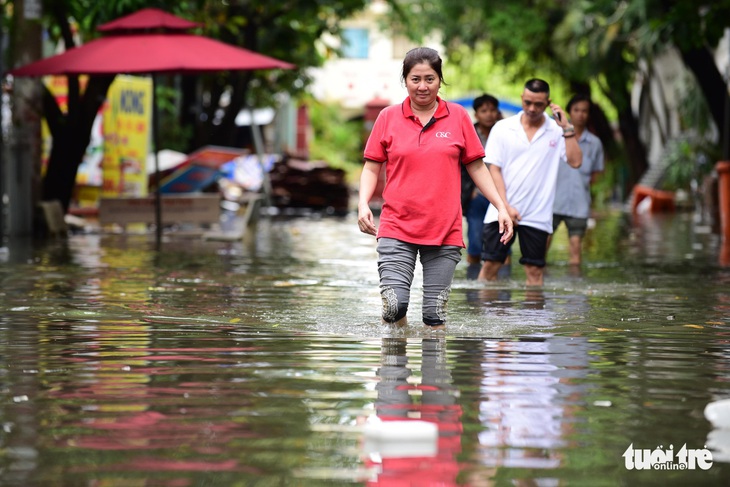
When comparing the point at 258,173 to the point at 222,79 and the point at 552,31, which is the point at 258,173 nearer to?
the point at 222,79

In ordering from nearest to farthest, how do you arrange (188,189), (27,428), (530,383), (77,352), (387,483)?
1. (387,483)
2. (27,428)
3. (530,383)
4. (77,352)
5. (188,189)

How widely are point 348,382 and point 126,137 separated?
17405mm

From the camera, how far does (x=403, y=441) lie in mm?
5453

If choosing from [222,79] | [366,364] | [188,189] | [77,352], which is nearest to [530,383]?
[366,364]

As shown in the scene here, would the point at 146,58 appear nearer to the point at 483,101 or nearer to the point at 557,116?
the point at 483,101

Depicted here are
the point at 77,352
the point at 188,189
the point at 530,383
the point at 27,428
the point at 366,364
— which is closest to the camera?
the point at 27,428

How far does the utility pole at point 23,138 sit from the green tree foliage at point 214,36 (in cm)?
59

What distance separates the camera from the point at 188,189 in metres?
24.5

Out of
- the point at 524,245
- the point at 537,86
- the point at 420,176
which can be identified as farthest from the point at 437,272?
the point at 524,245

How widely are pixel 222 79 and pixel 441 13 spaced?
33.2 ft

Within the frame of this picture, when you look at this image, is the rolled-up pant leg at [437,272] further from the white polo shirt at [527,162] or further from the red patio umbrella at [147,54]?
the red patio umbrella at [147,54]

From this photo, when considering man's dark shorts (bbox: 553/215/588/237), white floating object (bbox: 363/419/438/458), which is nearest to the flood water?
white floating object (bbox: 363/419/438/458)

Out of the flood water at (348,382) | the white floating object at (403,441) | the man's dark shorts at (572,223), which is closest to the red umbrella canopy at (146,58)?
the flood water at (348,382)

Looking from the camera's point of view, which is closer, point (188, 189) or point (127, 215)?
point (127, 215)
